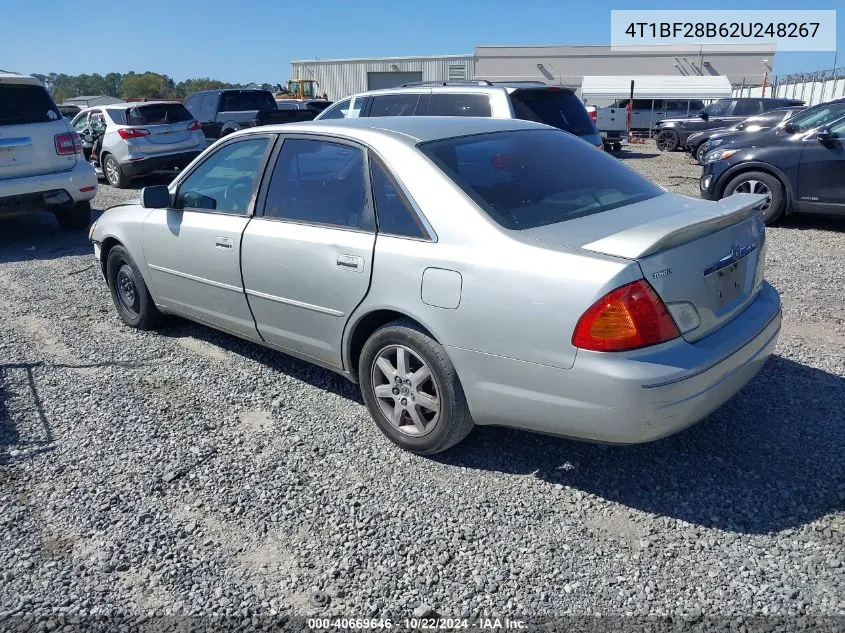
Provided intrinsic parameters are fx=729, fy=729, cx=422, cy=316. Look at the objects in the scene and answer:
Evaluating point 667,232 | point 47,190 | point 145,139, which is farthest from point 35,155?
point 667,232

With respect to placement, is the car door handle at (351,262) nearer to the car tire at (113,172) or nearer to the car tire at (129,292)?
the car tire at (129,292)

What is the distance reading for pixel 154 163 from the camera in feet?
44.6

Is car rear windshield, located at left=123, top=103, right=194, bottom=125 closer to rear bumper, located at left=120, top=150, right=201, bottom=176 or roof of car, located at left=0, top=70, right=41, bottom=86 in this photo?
rear bumper, located at left=120, top=150, right=201, bottom=176

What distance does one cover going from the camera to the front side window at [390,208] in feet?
11.5

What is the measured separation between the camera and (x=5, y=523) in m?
3.24

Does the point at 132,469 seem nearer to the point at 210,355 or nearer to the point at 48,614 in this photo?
the point at 48,614

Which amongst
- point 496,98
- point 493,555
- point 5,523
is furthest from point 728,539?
point 496,98

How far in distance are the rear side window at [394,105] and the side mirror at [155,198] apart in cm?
531

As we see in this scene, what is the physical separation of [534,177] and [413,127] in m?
0.74

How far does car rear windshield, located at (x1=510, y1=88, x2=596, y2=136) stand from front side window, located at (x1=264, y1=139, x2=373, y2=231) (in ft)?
16.3

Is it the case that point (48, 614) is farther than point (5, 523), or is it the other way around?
point (5, 523)

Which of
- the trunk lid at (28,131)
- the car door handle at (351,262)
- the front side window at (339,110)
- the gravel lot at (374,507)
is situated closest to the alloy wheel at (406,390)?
the gravel lot at (374,507)

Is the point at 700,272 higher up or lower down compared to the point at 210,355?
higher up

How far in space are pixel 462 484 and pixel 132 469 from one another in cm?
166
